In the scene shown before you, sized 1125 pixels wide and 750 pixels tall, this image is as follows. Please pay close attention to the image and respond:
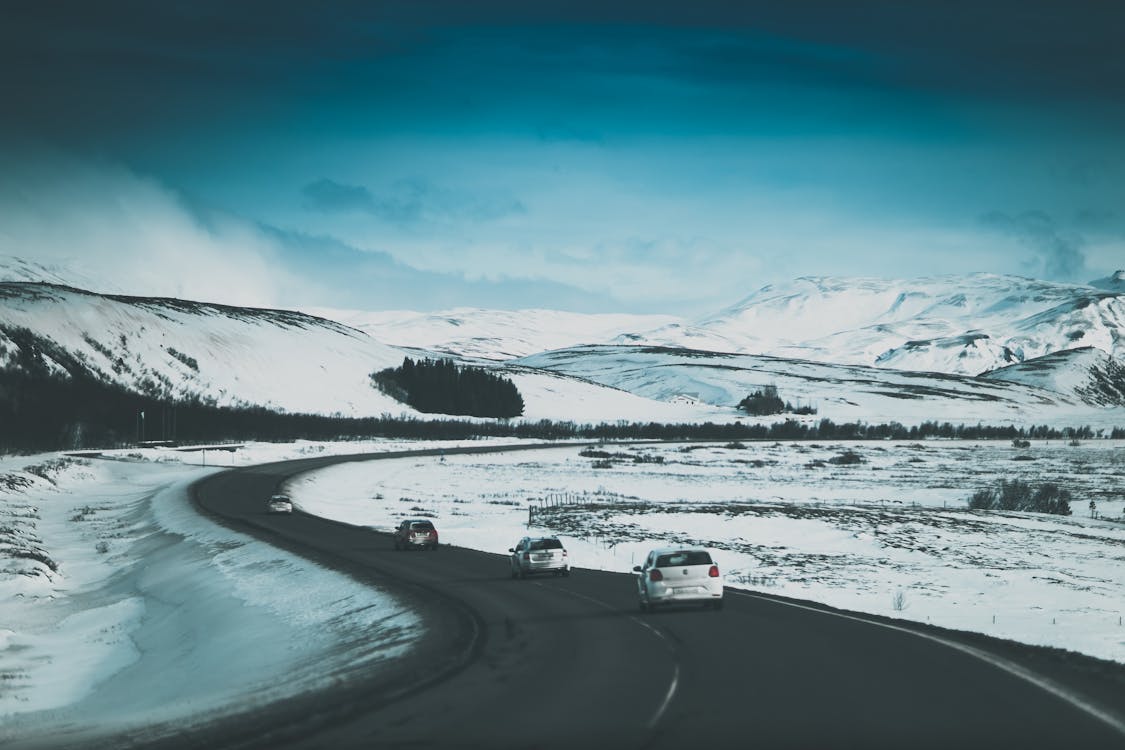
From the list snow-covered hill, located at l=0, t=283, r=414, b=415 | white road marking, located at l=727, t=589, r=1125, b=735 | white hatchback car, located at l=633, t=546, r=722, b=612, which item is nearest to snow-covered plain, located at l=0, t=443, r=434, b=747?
white hatchback car, located at l=633, t=546, r=722, b=612

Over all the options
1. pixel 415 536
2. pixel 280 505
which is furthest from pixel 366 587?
pixel 280 505

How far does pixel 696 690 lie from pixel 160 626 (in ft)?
69.8

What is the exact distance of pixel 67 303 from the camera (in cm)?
18050

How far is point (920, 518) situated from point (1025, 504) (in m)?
16.2

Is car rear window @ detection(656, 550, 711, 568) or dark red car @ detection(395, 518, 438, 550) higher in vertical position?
car rear window @ detection(656, 550, 711, 568)

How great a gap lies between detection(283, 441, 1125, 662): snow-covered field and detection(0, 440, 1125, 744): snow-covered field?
0.63 feet

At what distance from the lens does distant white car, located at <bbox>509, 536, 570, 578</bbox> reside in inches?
1339

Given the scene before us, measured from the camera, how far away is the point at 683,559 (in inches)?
1022

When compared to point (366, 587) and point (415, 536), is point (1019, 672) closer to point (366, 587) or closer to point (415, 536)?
point (366, 587)

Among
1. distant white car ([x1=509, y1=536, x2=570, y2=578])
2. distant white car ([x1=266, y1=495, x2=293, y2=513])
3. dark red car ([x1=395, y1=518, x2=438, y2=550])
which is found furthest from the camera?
distant white car ([x1=266, y1=495, x2=293, y2=513])

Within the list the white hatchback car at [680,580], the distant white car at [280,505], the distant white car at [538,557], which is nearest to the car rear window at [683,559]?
the white hatchback car at [680,580]

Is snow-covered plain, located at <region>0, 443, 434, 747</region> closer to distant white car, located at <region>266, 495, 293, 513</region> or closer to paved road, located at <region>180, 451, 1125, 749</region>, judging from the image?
paved road, located at <region>180, 451, 1125, 749</region>

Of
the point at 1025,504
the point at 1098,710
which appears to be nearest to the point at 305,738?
the point at 1098,710

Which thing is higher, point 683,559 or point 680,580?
point 683,559
